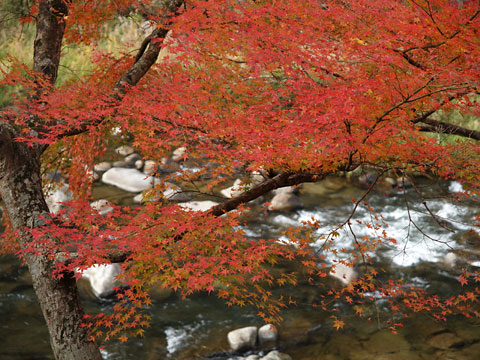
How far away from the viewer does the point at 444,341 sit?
5.49 metres

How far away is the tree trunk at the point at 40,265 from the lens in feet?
13.6

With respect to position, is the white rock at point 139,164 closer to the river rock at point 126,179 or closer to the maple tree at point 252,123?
the river rock at point 126,179

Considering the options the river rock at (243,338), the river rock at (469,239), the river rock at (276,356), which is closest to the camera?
the river rock at (276,356)

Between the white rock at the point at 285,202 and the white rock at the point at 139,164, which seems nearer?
the white rock at the point at 285,202

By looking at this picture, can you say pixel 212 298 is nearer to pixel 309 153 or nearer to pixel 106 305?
pixel 106 305

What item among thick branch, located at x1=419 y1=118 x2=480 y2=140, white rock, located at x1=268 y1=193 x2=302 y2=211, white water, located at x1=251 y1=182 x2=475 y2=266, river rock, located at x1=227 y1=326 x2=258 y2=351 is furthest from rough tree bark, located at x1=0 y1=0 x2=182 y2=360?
white rock, located at x1=268 y1=193 x2=302 y2=211

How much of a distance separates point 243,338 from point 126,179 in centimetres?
536

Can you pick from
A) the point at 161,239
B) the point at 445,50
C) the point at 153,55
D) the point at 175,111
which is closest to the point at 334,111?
the point at 445,50

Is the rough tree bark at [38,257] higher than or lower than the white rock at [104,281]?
higher

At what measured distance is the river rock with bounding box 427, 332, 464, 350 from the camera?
17.8 ft

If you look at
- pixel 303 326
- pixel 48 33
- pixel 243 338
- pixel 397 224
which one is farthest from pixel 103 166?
pixel 397 224

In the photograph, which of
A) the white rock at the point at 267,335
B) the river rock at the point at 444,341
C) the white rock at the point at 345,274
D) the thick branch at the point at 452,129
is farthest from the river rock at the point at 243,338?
the thick branch at the point at 452,129

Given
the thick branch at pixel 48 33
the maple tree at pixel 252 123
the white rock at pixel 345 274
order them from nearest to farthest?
the maple tree at pixel 252 123
the thick branch at pixel 48 33
the white rock at pixel 345 274

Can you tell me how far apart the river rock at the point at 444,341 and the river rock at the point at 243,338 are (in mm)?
2282
